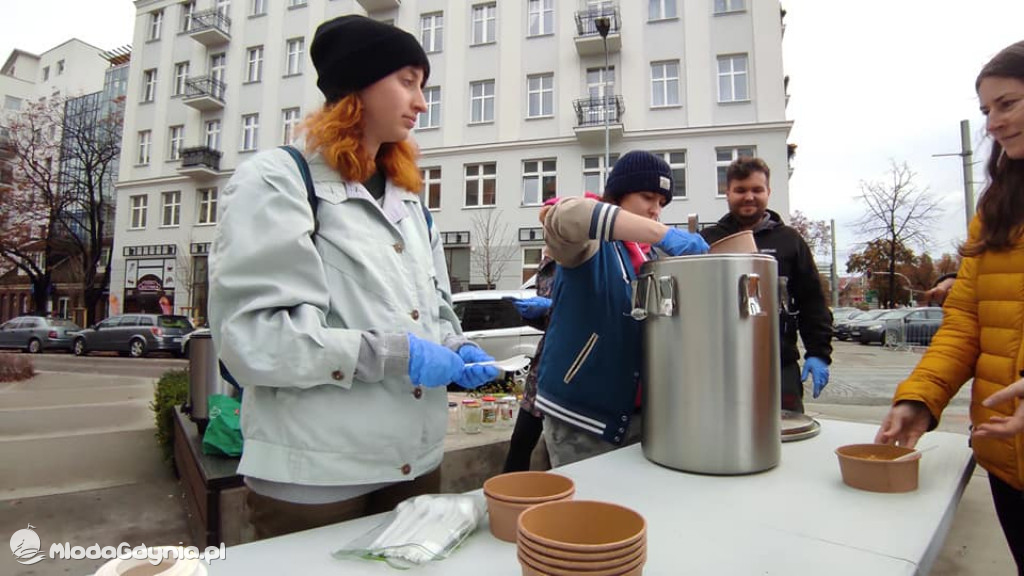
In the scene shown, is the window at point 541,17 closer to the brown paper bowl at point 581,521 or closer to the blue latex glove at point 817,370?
the blue latex glove at point 817,370

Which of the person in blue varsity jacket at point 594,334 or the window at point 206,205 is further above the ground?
the window at point 206,205

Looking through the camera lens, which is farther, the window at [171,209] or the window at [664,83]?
the window at [171,209]

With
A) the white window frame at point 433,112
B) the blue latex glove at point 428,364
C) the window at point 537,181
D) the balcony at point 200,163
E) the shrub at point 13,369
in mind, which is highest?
the white window frame at point 433,112

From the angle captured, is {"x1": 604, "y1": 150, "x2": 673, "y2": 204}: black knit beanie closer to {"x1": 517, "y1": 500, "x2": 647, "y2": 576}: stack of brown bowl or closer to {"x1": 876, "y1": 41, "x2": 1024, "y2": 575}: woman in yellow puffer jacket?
{"x1": 876, "y1": 41, "x2": 1024, "y2": 575}: woman in yellow puffer jacket

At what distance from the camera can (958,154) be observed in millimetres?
10625

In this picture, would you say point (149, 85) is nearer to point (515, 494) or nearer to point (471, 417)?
point (471, 417)

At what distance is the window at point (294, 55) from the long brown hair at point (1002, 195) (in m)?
20.3

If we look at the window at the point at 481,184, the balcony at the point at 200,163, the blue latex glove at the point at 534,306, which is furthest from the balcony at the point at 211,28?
the blue latex glove at the point at 534,306

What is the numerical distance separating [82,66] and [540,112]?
3332 centimetres

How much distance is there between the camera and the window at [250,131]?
1886 cm

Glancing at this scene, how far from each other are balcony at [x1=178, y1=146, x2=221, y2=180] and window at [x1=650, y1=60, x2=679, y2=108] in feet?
49.7

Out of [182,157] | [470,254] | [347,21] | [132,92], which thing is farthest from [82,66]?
[347,21]

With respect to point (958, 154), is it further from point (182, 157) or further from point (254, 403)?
point (182, 157)

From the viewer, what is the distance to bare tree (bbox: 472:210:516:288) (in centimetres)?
1557
